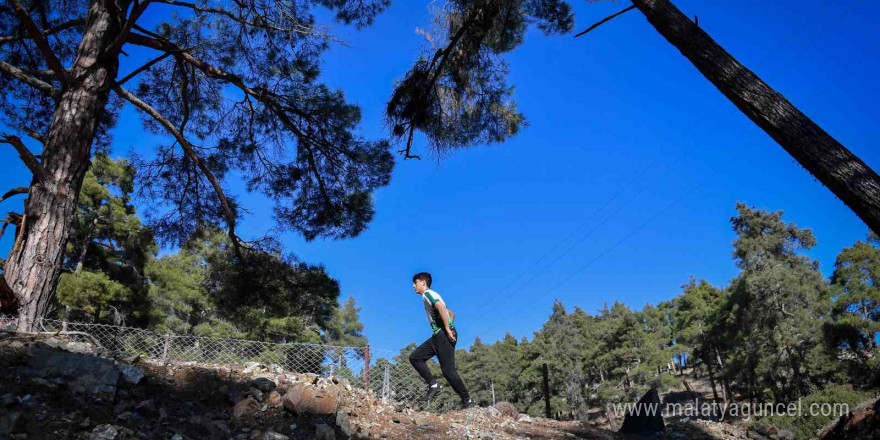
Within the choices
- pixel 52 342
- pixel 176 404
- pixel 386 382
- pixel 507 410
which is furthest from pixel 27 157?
pixel 507 410

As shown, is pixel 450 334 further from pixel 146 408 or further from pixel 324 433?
pixel 146 408

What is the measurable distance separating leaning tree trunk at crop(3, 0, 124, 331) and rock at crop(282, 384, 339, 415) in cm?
226

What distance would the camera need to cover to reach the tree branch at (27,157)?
4.11 metres

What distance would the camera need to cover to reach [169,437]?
246 cm

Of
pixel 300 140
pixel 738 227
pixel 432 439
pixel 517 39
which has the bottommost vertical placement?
pixel 432 439

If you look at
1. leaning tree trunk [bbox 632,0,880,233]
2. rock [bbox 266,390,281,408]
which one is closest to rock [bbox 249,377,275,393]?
rock [bbox 266,390,281,408]

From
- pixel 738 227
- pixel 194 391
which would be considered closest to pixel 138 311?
pixel 194 391

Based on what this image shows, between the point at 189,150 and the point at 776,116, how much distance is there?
5826 mm

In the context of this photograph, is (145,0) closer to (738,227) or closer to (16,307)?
(16,307)

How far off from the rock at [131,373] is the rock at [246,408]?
0.63m

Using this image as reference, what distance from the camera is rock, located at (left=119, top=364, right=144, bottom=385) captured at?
9.75ft

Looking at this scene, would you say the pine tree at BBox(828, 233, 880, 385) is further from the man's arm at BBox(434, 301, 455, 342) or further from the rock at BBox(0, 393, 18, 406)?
the rock at BBox(0, 393, 18, 406)

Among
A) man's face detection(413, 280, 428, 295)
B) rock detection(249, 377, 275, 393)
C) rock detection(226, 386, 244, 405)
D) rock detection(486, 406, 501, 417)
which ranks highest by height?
man's face detection(413, 280, 428, 295)

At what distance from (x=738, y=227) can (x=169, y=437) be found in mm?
30097
